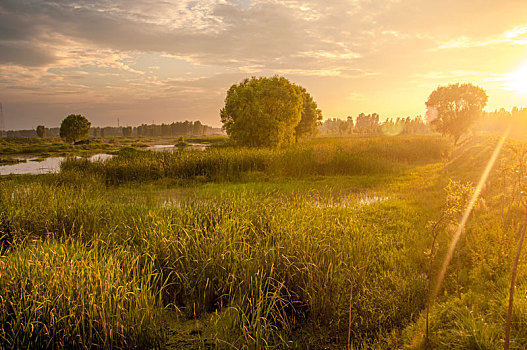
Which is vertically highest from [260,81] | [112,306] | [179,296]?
[260,81]

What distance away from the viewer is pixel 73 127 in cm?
5994

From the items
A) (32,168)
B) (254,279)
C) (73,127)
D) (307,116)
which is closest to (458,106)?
(307,116)

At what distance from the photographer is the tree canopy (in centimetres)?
2578

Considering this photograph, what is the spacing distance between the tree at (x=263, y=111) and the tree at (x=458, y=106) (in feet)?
43.6

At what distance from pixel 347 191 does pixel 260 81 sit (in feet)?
60.4

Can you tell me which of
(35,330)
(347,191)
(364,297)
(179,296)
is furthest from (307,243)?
(347,191)

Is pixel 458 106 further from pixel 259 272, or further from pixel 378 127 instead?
pixel 378 127

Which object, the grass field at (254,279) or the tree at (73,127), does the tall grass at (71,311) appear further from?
the tree at (73,127)

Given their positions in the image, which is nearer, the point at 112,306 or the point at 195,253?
the point at 112,306

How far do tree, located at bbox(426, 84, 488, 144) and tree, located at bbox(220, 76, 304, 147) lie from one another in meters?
13.3

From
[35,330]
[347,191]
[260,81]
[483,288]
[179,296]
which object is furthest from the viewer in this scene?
[260,81]

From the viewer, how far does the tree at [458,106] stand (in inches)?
1041

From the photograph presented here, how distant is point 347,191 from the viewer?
1251 centimetres

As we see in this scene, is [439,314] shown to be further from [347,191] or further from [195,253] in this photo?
[347,191]
